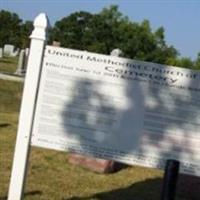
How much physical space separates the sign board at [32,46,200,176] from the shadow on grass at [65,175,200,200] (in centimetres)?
160

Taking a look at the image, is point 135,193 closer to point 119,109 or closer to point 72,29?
point 119,109

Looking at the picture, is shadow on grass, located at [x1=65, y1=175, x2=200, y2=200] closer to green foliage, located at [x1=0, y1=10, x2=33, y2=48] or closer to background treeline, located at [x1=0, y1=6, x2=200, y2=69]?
background treeline, located at [x1=0, y1=6, x2=200, y2=69]

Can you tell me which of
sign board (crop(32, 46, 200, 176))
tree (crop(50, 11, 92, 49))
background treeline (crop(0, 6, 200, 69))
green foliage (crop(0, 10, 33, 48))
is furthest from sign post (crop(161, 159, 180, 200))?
green foliage (crop(0, 10, 33, 48))

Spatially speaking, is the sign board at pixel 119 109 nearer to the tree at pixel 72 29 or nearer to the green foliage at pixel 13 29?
the tree at pixel 72 29

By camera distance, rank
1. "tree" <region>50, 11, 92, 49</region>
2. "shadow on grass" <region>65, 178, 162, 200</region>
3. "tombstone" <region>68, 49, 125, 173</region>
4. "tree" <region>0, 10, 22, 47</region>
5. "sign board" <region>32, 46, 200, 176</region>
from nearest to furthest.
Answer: "sign board" <region>32, 46, 200, 176</region> < "shadow on grass" <region>65, 178, 162, 200</region> < "tombstone" <region>68, 49, 125, 173</region> < "tree" <region>50, 11, 92, 49</region> < "tree" <region>0, 10, 22, 47</region>

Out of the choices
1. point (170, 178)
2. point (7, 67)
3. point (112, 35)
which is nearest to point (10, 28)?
point (112, 35)

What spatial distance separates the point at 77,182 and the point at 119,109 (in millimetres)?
2550

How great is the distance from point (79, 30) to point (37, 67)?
5395 centimetres

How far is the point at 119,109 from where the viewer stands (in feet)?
19.3

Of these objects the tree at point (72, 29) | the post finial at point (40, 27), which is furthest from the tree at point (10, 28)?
the post finial at point (40, 27)

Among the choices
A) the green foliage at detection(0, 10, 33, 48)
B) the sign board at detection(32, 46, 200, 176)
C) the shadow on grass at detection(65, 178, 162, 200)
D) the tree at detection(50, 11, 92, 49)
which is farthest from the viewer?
the green foliage at detection(0, 10, 33, 48)

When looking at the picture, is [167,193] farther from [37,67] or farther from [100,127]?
[37,67]

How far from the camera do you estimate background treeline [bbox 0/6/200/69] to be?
174ft

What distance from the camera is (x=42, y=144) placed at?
19.7 feet
